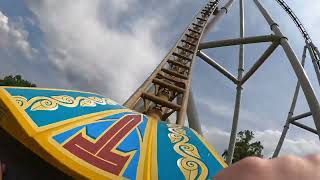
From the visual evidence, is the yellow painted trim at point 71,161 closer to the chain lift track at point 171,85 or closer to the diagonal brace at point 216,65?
the chain lift track at point 171,85

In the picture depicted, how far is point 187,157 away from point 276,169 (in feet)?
3.88

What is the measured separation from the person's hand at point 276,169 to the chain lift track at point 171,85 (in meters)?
3.31

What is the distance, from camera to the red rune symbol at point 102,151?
6.12 ft

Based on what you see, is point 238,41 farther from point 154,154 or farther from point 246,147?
point 246,147

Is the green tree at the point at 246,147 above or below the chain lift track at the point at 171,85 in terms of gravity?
below

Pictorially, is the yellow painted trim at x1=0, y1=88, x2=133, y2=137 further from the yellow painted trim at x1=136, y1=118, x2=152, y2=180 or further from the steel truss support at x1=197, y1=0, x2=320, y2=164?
the steel truss support at x1=197, y1=0, x2=320, y2=164

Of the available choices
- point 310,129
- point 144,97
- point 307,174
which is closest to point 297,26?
point 310,129

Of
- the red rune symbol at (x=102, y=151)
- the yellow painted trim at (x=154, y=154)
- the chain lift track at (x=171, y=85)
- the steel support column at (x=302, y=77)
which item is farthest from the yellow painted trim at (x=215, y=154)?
the steel support column at (x=302, y=77)

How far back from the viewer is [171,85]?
225 inches

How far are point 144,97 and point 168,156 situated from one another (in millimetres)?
2952

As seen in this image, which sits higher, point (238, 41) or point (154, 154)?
point (238, 41)

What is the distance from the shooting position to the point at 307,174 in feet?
3.28

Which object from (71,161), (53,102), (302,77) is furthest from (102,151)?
(302,77)

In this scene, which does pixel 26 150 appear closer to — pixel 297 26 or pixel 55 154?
pixel 55 154
